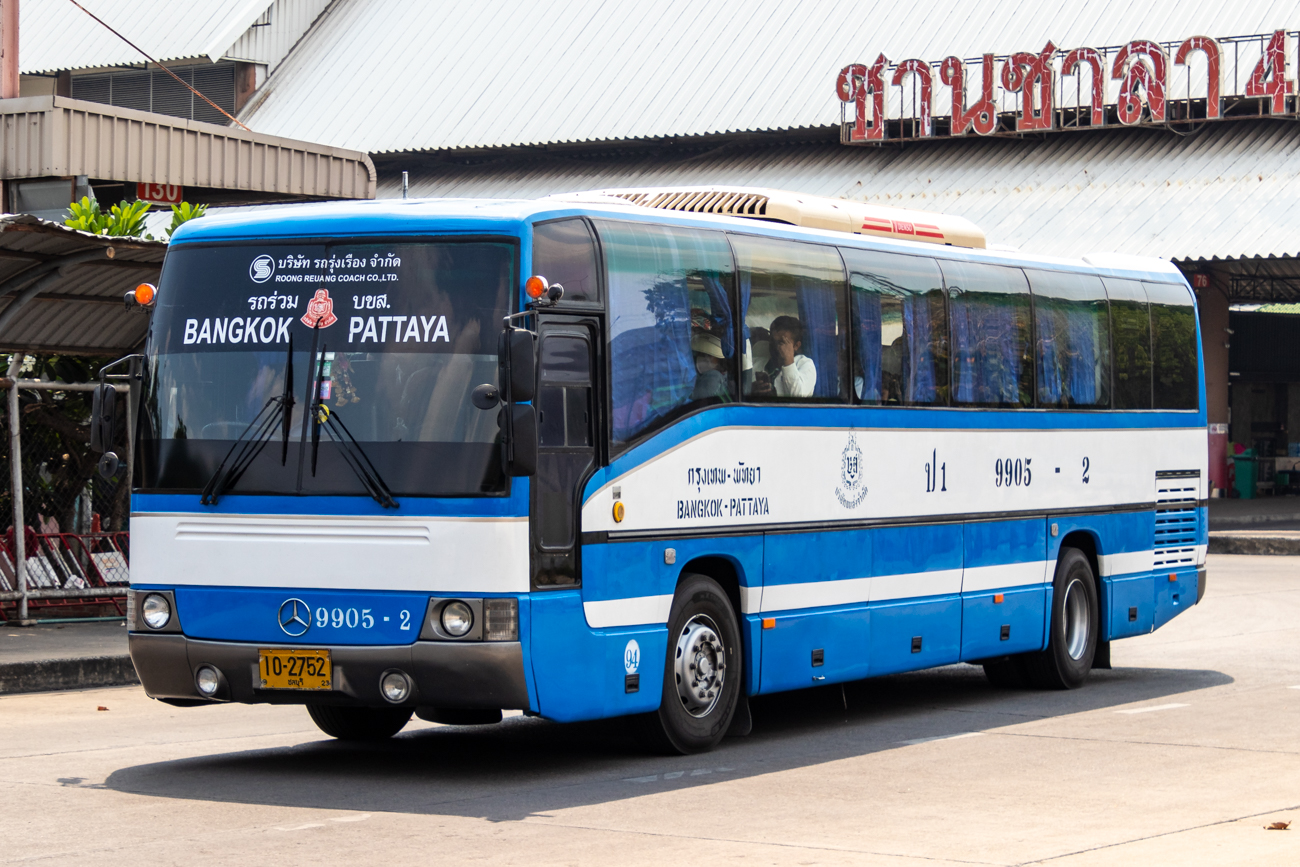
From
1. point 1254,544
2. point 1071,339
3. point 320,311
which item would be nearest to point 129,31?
point 1254,544

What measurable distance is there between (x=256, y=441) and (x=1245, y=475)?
37392mm

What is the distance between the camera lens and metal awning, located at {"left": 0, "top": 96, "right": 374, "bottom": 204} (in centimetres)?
2156

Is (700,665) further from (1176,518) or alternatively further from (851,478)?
(1176,518)

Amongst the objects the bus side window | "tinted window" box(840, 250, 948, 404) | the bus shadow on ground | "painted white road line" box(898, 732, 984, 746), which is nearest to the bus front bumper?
the bus shadow on ground

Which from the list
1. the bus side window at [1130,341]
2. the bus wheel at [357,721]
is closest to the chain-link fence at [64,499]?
the bus wheel at [357,721]

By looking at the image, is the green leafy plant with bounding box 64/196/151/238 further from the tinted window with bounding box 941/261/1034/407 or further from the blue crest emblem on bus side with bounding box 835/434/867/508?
the blue crest emblem on bus side with bounding box 835/434/867/508

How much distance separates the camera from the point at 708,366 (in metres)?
11.1

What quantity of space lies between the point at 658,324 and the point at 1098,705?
504 centimetres

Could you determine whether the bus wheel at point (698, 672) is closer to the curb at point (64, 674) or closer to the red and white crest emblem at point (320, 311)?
the red and white crest emblem at point (320, 311)

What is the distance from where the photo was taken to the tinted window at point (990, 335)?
13625mm

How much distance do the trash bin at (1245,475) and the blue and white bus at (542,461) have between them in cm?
3247

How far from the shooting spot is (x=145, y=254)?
52.5ft

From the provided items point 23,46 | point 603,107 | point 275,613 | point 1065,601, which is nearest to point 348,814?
point 275,613

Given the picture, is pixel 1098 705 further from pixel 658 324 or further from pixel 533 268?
pixel 533 268
